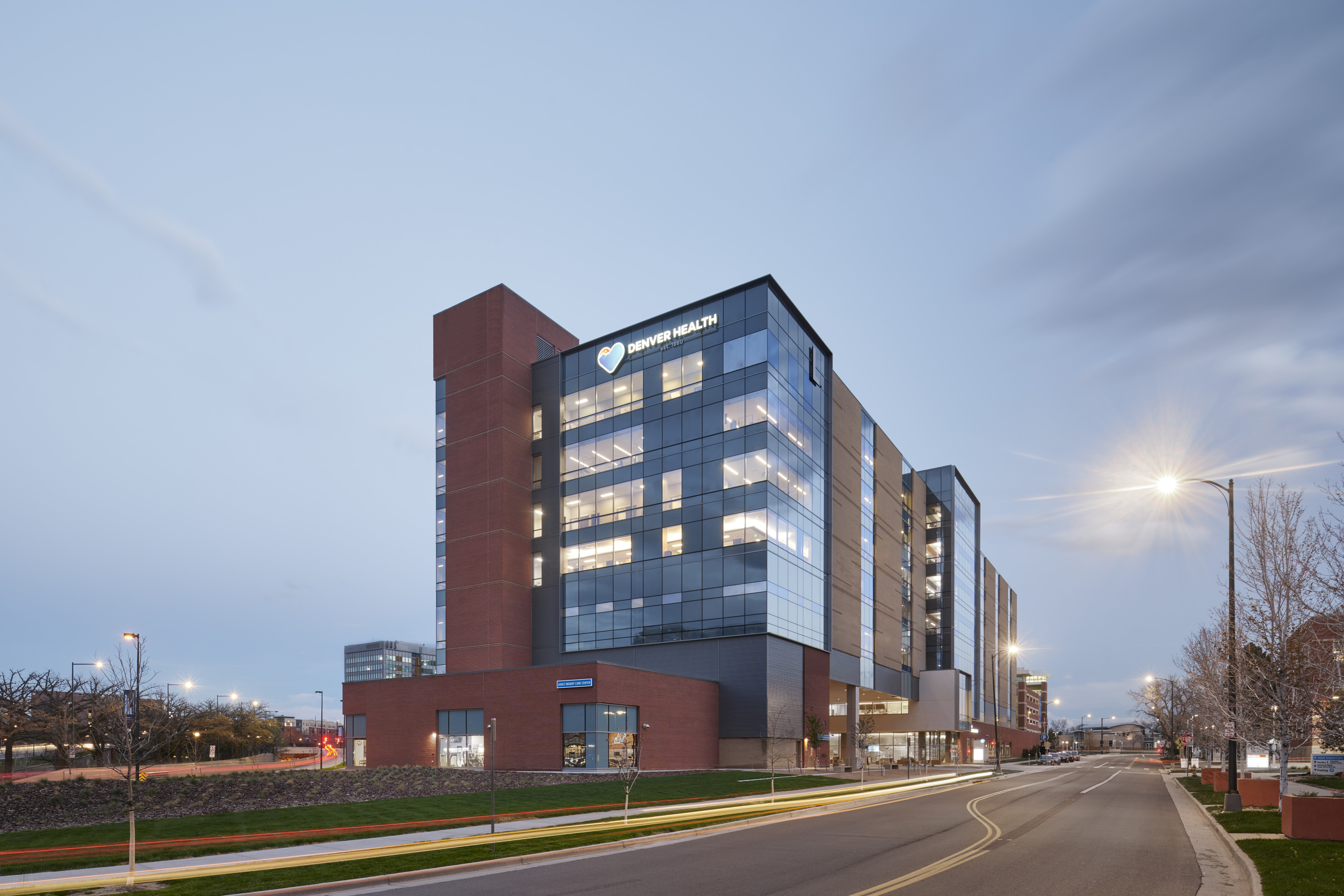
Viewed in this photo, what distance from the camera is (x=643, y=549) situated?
64.6m

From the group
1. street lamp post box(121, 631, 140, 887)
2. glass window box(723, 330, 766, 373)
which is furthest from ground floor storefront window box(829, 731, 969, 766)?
street lamp post box(121, 631, 140, 887)

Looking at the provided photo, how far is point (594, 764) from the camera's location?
49.9m

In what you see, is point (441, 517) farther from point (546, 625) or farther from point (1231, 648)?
point (1231, 648)

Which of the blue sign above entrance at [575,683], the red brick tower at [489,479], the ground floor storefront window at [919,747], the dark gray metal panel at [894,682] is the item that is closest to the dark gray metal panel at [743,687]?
the blue sign above entrance at [575,683]

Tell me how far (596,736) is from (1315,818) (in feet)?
122

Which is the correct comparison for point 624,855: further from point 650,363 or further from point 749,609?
point 650,363

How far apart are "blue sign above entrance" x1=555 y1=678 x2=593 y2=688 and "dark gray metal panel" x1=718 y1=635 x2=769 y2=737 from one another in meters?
12.5

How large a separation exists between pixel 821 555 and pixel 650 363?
21.3m

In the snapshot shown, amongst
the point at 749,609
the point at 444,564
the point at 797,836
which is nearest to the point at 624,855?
the point at 797,836

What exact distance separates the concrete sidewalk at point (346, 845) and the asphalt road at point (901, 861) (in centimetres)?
469

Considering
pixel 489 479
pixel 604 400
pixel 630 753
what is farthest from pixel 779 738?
pixel 489 479

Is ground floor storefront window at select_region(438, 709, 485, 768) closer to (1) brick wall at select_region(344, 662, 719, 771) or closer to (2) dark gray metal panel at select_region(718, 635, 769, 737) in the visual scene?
(1) brick wall at select_region(344, 662, 719, 771)

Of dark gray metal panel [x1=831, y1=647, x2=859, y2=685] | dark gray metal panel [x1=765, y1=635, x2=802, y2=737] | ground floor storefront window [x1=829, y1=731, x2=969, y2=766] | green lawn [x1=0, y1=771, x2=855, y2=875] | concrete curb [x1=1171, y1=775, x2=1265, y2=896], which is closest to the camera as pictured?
concrete curb [x1=1171, y1=775, x2=1265, y2=896]

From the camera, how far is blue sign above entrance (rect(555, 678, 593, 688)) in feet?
166
